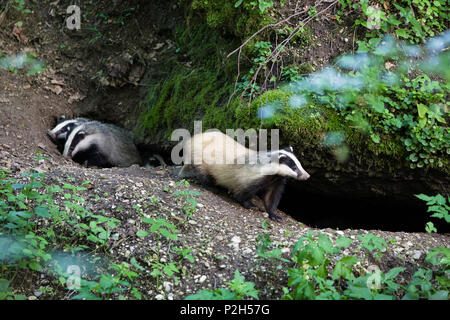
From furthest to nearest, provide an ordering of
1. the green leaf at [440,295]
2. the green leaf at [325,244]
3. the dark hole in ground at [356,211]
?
1. the dark hole in ground at [356,211]
2. the green leaf at [325,244]
3. the green leaf at [440,295]

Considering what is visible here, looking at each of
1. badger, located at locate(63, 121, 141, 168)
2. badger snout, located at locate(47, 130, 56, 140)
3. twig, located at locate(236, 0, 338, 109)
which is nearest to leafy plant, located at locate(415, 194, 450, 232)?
twig, located at locate(236, 0, 338, 109)

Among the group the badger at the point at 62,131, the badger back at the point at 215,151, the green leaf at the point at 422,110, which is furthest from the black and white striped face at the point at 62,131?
the green leaf at the point at 422,110

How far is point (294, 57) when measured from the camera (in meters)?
4.99

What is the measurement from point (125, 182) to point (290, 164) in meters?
1.67

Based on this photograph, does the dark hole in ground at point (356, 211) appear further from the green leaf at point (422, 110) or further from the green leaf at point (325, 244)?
the green leaf at point (325, 244)

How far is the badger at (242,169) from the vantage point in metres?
4.72

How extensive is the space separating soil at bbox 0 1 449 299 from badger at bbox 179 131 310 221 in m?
0.21

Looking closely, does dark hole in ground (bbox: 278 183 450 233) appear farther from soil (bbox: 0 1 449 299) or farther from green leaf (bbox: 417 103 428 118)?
green leaf (bbox: 417 103 428 118)

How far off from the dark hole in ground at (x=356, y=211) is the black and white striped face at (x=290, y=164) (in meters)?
0.74

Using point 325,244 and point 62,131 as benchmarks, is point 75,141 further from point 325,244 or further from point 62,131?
point 325,244

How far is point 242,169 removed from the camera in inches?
191

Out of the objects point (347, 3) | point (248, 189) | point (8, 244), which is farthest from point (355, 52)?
point (8, 244)

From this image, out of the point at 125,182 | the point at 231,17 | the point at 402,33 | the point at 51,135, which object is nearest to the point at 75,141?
→ the point at 51,135
